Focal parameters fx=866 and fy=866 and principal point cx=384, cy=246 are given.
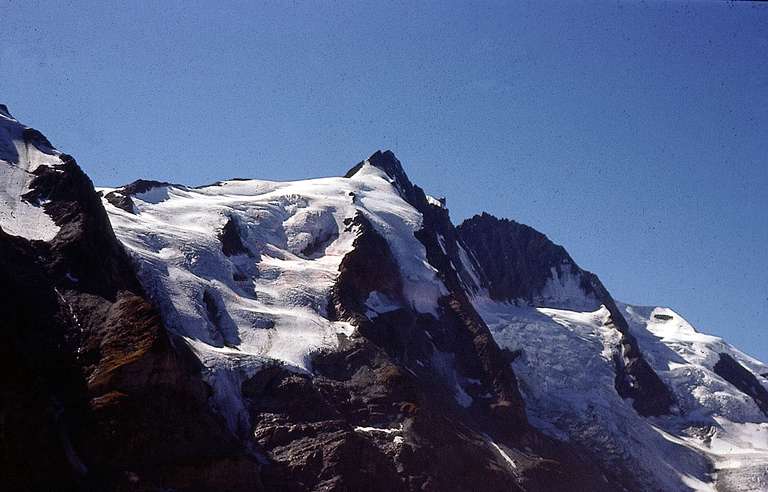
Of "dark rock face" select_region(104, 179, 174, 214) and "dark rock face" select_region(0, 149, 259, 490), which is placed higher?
"dark rock face" select_region(104, 179, 174, 214)

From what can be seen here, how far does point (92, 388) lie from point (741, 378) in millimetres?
109568

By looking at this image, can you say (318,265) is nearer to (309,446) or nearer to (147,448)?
(309,446)

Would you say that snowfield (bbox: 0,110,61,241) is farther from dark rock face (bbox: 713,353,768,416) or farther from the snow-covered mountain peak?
dark rock face (bbox: 713,353,768,416)

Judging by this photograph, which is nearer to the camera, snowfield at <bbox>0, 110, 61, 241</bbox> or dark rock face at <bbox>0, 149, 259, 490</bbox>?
dark rock face at <bbox>0, 149, 259, 490</bbox>

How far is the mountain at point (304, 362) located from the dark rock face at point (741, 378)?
0.37m

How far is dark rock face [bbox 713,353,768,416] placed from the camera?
130 metres

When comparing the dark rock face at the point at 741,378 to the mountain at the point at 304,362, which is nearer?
the mountain at the point at 304,362

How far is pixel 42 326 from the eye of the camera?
51.3 m

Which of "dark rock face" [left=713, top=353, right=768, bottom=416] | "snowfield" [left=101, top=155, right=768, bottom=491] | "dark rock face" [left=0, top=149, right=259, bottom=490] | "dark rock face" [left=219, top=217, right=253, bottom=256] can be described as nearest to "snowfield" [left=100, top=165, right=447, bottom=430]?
"snowfield" [left=101, top=155, right=768, bottom=491]

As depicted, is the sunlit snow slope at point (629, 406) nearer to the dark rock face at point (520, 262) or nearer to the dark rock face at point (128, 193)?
the dark rock face at point (520, 262)

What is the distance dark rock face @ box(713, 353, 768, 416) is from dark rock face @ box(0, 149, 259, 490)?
96.5m

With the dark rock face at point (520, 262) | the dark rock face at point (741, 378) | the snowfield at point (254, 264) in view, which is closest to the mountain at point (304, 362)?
the snowfield at point (254, 264)

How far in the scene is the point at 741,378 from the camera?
13212 centimetres

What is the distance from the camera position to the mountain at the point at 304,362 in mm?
49906
